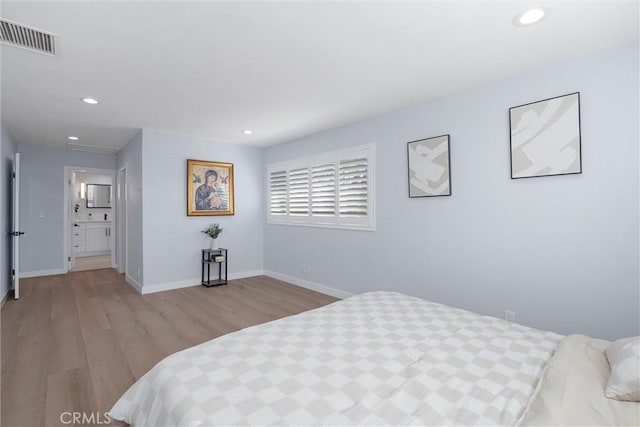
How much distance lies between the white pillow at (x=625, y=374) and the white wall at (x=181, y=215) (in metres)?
4.83

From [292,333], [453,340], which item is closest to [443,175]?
[453,340]

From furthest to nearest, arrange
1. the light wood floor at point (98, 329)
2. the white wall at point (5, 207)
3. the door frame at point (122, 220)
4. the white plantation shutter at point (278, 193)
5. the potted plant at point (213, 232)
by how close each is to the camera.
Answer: the door frame at point (122, 220) < the white plantation shutter at point (278, 193) < the potted plant at point (213, 232) < the white wall at point (5, 207) < the light wood floor at point (98, 329)

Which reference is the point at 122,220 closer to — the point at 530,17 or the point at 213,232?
the point at 213,232

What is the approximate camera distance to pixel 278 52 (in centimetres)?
222

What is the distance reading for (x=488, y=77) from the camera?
266 centimetres

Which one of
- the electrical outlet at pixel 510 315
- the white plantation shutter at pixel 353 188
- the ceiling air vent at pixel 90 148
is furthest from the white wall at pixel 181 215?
the electrical outlet at pixel 510 315

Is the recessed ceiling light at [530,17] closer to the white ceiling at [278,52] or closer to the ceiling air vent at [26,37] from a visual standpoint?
the white ceiling at [278,52]

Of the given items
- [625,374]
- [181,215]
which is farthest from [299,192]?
[625,374]

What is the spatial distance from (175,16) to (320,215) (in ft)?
10.2

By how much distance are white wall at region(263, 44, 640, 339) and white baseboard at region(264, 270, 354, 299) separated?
349 mm

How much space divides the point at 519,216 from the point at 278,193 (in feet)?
12.1

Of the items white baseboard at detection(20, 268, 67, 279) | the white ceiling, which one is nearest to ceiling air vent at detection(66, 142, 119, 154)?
the white ceiling

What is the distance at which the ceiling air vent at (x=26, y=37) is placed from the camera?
188 centimetres

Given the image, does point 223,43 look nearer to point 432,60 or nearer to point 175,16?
point 175,16
